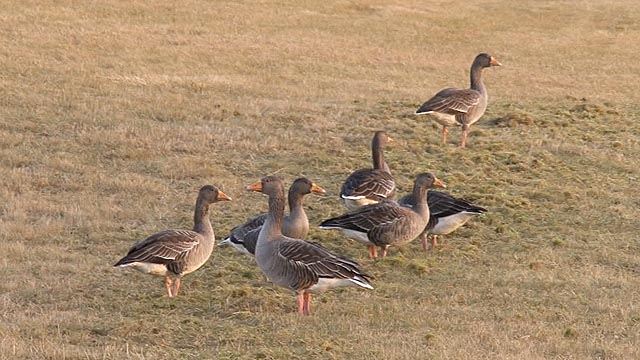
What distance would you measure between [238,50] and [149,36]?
10.4ft

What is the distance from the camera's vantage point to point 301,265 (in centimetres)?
1153

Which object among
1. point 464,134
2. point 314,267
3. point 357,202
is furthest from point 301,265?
point 464,134

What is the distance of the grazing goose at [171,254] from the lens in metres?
11.9

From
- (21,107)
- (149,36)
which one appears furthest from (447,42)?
(21,107)

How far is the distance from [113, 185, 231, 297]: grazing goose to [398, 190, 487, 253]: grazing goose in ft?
11.5

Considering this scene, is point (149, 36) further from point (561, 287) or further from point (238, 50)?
point (561, 287)

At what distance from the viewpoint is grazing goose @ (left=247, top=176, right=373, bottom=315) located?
11.4 meters

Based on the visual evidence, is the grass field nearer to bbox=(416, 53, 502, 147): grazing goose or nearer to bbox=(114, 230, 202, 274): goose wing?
bbox=(114, 230, 202, 274): goose wing

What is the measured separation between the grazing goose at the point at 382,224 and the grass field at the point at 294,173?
377mm

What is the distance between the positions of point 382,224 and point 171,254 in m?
3.20

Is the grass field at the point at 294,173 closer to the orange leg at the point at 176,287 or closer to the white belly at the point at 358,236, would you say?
the orange leg at the point at 176,287

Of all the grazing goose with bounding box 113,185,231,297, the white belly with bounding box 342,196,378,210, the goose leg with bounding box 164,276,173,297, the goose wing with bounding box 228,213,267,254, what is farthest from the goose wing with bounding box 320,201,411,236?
the goose leg with bounding box 164,276,173,297

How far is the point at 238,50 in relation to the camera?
34031 millimetres

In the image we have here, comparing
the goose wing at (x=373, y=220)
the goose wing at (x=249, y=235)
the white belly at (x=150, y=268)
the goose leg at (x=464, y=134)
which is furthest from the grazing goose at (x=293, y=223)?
the goose leg at (x=464, y=134)
